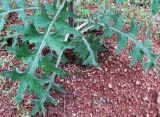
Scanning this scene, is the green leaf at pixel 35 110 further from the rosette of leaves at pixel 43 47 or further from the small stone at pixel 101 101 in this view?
the small stone at pixel 101 101

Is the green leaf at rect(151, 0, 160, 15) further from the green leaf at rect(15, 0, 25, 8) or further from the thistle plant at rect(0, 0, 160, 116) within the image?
the green leaf at rect(15, 0, 25, 8)

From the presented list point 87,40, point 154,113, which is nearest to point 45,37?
point 87,40

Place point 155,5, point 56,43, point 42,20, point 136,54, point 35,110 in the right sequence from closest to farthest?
1. point 155,5
2. point 56,43
3. point 42,20
4. point 35,110
5. point 136,54

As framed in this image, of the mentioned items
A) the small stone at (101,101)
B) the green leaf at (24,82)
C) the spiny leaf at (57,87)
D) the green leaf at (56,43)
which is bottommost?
the small stone at (101,101)

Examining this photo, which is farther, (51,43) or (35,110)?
(35,110)

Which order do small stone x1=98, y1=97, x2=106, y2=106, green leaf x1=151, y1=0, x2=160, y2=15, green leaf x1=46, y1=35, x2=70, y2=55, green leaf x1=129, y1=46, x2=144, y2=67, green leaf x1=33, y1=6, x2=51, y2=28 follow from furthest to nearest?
small stone x1=98, y1=97, x2=106, y2=106, green leaf x1=129, y1=46, x2=144, y2=67, green leaf x1=33, y1=6, x2=51, y2=28, green leaf x1=46, y1=35, x2=70, y2=55, green leaf x1=151, y1=0, x2=160, y2=15

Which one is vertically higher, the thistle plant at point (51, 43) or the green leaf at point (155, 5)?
the green leaf at point (155, 5)

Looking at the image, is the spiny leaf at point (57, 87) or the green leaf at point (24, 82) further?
the spiny leaf at point (57, 87)

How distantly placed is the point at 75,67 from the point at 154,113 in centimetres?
62

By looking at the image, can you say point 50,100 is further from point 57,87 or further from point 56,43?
point 56,43

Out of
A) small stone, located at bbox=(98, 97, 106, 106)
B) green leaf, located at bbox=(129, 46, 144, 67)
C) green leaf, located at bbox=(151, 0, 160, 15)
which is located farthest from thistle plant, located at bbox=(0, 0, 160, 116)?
green leaf, located at bbox=(151, 0, 160, 15)

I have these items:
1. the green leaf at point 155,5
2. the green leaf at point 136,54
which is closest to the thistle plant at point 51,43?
the green leaf at point 136,54

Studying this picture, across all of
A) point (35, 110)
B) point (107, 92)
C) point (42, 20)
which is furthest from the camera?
point (107, 92)

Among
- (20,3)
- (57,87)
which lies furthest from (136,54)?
(20,3)
